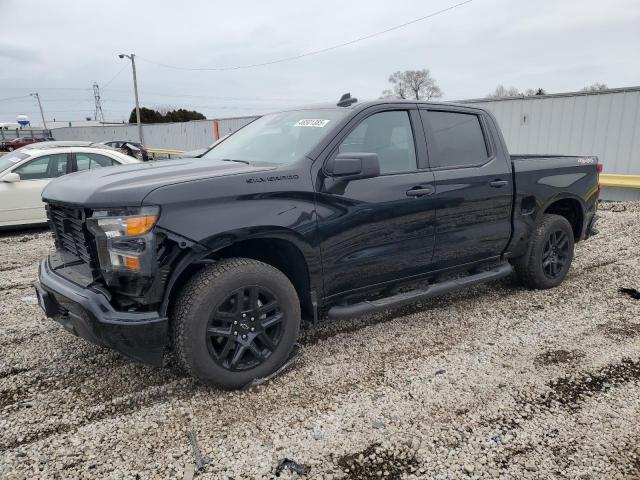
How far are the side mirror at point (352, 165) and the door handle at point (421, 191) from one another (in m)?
0.51

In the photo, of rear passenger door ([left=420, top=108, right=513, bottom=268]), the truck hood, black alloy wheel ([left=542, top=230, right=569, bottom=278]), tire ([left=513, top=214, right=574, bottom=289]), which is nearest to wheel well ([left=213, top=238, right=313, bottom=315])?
the truck hood

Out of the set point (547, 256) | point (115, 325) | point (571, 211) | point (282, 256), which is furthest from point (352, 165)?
point (571, 211)

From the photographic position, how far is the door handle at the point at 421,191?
12.0 ft

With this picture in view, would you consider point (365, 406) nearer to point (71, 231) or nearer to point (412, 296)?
point (412, 296)

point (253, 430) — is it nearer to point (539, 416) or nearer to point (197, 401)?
point (197, 401)

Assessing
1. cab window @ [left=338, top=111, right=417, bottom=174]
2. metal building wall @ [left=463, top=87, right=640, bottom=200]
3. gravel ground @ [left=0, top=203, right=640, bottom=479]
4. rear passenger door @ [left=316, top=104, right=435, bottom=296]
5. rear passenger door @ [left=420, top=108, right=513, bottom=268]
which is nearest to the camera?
gravel ground @ [left=0, top=203, right=640, bottom=479]

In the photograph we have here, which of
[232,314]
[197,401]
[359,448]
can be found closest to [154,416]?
[197,401]

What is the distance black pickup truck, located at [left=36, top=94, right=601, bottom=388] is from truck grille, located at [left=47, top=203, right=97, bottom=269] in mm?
19

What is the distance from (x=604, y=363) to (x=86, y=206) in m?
3.69

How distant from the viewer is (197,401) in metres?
3.00

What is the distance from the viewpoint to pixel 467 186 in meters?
Answer: 4.03

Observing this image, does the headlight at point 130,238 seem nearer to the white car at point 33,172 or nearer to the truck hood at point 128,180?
the truck hood at point 128,180

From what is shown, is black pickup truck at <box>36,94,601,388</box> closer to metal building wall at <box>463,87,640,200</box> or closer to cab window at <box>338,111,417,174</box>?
cab window at <box>338,111,417,174</box>

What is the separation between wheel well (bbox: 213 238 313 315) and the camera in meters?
3.19
